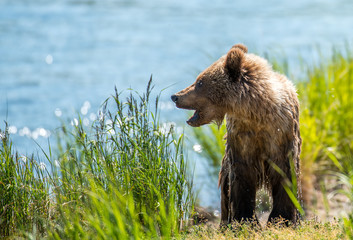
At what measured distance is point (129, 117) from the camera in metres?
4.87

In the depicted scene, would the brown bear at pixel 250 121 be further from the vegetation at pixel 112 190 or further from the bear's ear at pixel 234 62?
the vegetation at pixel 112 190

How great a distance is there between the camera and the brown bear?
471 centimetres

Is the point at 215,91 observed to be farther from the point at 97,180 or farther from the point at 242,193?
the point at 97,180

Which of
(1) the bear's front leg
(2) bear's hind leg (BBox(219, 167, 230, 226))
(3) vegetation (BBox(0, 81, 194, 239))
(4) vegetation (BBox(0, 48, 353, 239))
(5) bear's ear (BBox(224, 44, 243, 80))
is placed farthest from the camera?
(2) bear's hind leg (BBox(219, 167, 230, 226))

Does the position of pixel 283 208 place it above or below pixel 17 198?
below

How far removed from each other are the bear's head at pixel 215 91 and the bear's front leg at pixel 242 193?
1.51ft

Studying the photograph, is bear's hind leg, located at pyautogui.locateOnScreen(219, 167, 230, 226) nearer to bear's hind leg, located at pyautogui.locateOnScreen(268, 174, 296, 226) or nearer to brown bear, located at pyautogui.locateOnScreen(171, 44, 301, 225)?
brown bear, located at pyautogui.locateOnScreen(171, 44, 301, 225)

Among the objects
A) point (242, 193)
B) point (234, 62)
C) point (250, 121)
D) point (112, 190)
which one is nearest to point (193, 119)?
point (250, 121)

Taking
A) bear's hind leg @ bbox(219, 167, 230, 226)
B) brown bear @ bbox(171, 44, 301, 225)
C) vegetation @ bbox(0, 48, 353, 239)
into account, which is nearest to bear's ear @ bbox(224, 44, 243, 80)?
brown bear @ bbox(171, 44, 301, 225)

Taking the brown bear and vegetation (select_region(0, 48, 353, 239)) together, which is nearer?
vegetation (select_region(0, 48, 353, 239))

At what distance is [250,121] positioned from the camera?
477cm

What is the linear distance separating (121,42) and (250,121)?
12.0 meters

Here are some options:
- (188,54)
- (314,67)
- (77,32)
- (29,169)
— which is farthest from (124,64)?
(29,169)

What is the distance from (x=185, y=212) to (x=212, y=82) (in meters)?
1.14
